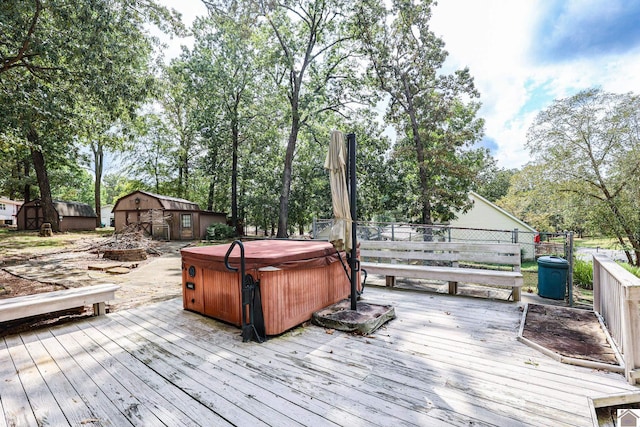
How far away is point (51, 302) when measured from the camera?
137 inches

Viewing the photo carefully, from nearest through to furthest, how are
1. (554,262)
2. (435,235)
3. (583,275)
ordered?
(554,262) → (435,235) → (583,275)

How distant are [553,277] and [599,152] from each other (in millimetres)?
9315

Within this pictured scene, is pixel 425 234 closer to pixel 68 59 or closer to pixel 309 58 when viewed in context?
pixel 68 59

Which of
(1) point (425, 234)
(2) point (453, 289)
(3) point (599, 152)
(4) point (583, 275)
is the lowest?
(4) point (583, 275)

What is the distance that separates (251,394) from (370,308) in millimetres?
2093

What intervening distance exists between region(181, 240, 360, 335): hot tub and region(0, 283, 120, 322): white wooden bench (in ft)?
3.69

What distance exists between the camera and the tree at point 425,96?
11.3m

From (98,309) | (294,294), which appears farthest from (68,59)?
(294,294)

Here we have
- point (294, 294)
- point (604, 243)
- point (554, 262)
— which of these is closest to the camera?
point (294, 294)

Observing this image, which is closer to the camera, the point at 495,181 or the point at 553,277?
the point at 553,277

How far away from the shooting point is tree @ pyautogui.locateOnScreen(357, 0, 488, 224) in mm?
11258

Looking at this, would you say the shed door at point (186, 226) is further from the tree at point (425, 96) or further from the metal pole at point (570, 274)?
the metal pole at point (570, 274)

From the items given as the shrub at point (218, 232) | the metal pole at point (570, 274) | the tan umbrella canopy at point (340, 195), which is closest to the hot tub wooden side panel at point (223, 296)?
the tan umbrella canopy at point (340, 195)

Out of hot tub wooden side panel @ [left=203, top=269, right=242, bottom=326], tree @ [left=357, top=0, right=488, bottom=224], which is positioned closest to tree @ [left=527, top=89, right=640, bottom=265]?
tree @ [left=357, top=0, right=488, bottom=224]
